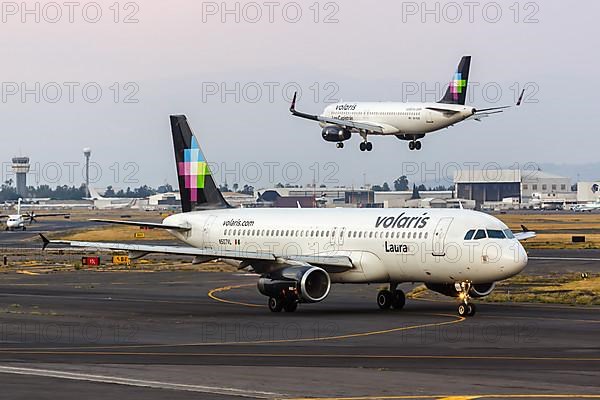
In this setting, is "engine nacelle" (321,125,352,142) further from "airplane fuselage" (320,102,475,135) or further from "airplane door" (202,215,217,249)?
"airplane door" (202,215,217,249)

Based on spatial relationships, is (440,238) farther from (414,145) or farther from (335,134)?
(414,145)

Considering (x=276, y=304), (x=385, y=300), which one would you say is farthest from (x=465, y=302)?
(x=276, y=304)

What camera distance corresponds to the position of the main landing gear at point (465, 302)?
1700 inches

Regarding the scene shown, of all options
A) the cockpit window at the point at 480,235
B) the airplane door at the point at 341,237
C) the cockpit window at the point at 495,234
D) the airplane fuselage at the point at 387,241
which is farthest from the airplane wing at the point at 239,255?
the cockpit window at the point at 495,234

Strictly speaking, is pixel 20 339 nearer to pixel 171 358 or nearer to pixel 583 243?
pixel 171 358

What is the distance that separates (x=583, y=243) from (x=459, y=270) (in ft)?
189

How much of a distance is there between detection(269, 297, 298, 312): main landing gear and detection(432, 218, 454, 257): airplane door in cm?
572

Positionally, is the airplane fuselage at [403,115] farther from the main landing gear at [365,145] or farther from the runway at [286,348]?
the runway at [286,348]

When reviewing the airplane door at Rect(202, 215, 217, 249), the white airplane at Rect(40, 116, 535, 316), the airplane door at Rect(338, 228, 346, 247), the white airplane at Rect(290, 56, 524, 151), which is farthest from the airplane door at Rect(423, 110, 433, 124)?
the airplane door at Rect(338, 228, 346, 247)

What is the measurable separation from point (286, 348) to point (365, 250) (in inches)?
544

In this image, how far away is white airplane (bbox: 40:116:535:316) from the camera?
4328 cm

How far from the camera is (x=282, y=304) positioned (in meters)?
45.5

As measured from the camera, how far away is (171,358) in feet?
100

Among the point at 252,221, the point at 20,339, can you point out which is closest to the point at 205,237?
the point at 252,221
